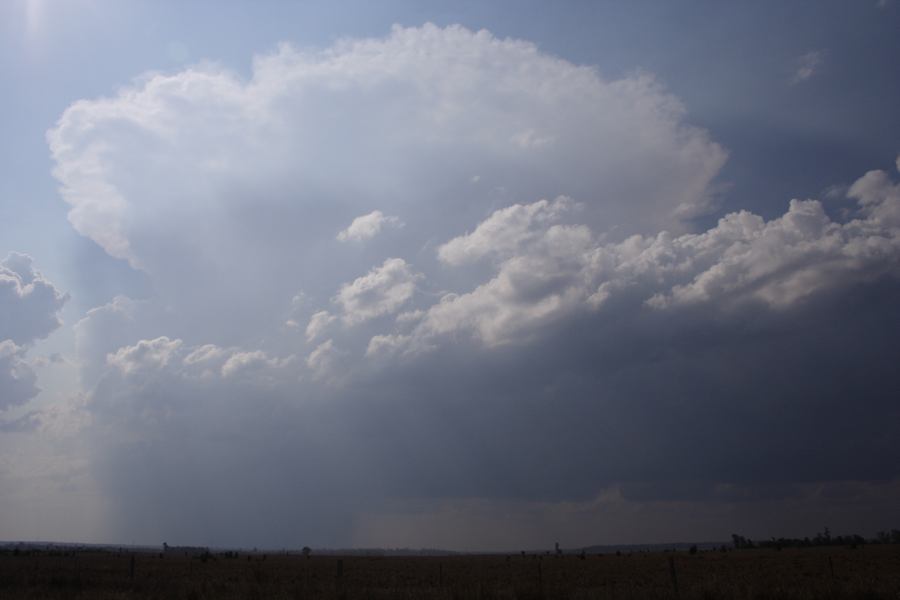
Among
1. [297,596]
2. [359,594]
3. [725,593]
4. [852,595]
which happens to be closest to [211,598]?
[297,596]

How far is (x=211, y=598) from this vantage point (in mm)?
26516

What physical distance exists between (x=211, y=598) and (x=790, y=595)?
2204cm

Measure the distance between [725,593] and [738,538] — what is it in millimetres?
187536

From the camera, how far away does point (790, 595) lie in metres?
25.9

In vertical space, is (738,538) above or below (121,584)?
below

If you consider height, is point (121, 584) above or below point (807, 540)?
above

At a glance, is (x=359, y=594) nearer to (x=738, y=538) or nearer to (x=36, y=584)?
(x=36, y=584)

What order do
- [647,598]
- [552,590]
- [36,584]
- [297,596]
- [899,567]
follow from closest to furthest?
[647,598] < [297,596] < [552,590] < [36,584] < [899,567]

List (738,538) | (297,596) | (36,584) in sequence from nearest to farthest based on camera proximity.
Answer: (297,596)
(36,584)
(738,538)

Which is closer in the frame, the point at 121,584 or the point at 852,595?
the point at 852,595

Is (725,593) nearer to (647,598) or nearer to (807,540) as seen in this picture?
(647,598)

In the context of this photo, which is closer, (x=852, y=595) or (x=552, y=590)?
(x=852, y=595)

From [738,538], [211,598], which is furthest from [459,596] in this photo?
[738,538]

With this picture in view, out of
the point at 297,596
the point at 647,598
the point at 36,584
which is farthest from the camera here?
the point at 36,584
